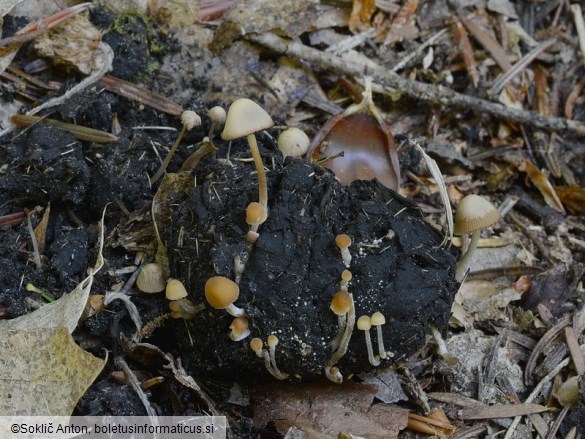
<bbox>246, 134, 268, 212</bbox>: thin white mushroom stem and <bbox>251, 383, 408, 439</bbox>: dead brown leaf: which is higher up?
<bbox>246, 134, 268, 212</bbox>: thin white mushroom stem

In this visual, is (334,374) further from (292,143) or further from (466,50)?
(466,50)

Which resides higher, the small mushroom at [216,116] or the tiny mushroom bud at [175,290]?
the small mushroom at [216,116]

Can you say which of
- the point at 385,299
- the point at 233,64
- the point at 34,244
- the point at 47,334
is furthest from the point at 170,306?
the point at 233,64

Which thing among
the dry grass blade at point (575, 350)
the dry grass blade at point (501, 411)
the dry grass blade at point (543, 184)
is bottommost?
the dry grass blade at point (501, 411)

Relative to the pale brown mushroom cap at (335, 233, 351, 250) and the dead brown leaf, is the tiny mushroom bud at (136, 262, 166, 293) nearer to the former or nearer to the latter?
the dead brown leaf

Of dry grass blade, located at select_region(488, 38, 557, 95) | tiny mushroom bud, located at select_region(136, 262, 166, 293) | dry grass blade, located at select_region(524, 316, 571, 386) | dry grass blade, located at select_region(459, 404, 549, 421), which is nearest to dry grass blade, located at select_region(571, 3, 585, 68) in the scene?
dry grass blade, located at select_region(488, 38, 557, 95)

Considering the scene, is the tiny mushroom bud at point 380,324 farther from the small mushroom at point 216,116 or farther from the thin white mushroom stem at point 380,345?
the small mushroom at point 216,116

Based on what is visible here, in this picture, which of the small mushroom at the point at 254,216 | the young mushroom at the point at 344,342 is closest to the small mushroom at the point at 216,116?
the small mushroom at the point at 254,216
